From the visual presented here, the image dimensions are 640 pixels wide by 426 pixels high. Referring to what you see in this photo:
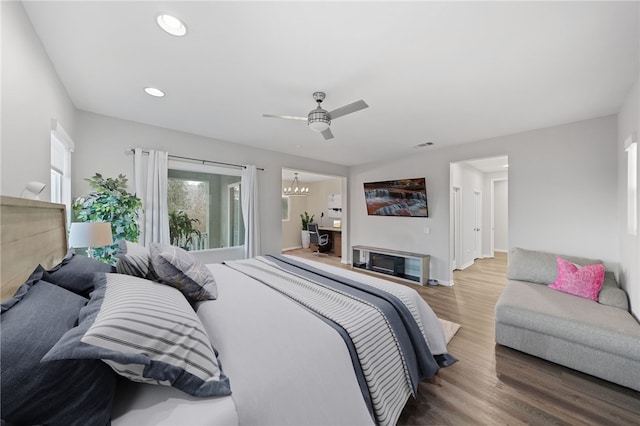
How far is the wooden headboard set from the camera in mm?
1008

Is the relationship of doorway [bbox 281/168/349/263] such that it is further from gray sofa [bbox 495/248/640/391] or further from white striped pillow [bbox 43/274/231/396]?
white striped pillow [bbox 43/274/231/396]

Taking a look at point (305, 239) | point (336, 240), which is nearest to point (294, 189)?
point (305, 239)

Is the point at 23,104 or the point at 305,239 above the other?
the point at 23,104

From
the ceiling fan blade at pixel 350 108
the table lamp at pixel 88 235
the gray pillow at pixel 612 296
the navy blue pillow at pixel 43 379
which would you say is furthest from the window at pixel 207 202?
the gray pillow at pixel 612 296

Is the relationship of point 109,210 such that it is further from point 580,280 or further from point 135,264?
point 580,280

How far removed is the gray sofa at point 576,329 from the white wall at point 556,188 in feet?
1.67

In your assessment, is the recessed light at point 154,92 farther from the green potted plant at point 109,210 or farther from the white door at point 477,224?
the white door at point 477,224

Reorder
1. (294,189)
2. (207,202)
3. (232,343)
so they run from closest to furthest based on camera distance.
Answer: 1. (232,343)
2. (207,202)
3. (294,189)

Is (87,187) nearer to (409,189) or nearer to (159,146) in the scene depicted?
(159,146)

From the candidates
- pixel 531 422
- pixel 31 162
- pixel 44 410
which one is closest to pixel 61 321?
pixel 44 410

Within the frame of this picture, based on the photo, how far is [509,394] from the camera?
1.84 m

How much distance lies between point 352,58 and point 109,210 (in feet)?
9.41

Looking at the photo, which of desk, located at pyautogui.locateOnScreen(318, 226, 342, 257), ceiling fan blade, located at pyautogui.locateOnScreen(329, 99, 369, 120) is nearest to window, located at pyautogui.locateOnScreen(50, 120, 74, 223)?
ceiling fan blade, located at pyautogui.locateOnScreen(329, 99, 369, 120)

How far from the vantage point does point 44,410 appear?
64 cm
